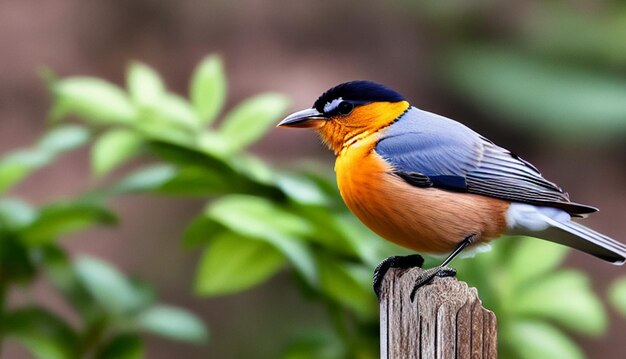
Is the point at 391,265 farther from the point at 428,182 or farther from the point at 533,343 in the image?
the point at 533,343

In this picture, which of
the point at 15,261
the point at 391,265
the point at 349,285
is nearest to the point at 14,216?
the point at 15,261

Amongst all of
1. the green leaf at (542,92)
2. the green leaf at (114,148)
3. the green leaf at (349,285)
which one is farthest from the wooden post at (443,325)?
the green leaf at (542,92)

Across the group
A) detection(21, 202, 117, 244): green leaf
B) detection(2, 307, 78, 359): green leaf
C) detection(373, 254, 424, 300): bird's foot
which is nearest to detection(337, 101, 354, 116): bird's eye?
detection(373, 254, 424, 300): bird's foot

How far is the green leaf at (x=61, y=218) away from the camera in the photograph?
3352 millimetres

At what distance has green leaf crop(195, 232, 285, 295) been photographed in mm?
3314

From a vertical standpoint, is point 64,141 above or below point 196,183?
above

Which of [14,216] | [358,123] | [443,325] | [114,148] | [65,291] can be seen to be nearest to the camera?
[443,325]

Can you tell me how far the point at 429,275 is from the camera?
6.25ft

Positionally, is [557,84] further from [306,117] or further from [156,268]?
[306,117]

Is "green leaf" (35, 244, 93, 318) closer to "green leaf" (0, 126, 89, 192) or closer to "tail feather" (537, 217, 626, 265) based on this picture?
"green leaf" (0, 126, 89, 192)

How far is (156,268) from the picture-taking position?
599 cm

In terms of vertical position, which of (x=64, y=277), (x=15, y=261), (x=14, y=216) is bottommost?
(x=64, y=277)

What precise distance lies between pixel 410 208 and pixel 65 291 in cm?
201

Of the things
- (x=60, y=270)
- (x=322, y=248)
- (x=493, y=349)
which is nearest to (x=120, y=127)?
(x=60, y=270)
